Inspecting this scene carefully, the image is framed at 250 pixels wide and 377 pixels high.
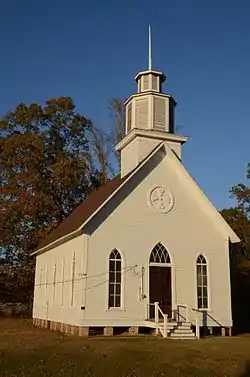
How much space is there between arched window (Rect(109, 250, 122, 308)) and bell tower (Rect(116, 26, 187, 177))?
4955 millimetres

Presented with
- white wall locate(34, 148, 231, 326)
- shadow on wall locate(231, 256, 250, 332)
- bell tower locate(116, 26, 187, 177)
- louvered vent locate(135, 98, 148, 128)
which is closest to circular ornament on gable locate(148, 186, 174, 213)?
white wall locate(34, 148, 231, 326)

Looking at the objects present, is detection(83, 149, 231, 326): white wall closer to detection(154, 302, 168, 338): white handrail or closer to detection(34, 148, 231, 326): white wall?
detection(34, 148, 231, 326): white wall

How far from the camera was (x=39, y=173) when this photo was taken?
38344 mm

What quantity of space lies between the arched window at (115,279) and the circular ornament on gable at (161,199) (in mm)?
2813

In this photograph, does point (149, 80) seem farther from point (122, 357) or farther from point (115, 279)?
point (122, 357)

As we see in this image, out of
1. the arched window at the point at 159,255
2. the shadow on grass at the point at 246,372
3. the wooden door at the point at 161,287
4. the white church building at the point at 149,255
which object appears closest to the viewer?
the shadow on grass at the point at 246,372

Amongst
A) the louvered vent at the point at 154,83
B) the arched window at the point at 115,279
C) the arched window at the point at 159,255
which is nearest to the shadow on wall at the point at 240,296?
the arched window at the point at 159,255

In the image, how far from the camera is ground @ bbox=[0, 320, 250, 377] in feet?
36.9

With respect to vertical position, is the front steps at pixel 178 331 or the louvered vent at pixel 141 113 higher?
the louvered vent at pixel 141 113

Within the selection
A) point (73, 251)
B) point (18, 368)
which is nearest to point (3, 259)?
point (73, 251)

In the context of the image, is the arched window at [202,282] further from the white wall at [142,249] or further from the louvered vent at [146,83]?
the louvered vent at [146,83]

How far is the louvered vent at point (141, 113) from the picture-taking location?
23.6 m

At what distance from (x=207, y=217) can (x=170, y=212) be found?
1.91 metres

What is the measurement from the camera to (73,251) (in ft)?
69.4
